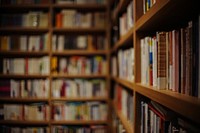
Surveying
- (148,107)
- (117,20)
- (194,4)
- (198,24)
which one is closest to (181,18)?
(194,4)

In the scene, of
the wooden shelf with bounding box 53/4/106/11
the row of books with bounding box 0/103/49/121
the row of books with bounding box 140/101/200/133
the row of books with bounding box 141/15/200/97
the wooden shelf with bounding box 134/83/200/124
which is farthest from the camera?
the wooden shelf with bounding box 53/4/106/11

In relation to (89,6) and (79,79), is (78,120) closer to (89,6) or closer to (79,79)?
(79,79)

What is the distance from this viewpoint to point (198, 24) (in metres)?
0.69

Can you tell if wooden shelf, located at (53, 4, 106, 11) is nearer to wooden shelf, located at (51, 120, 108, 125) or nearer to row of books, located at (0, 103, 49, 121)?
row of books, located at (0, 103, 49, 121)

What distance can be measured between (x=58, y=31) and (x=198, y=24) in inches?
98.7

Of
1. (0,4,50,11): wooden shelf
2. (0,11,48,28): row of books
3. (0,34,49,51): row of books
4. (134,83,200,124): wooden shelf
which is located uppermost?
(0,4,50,11): wooden shelf

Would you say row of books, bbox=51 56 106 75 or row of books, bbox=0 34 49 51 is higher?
row of books, bbox=0 34 49 51

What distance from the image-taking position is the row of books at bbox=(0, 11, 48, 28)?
9.47 feet

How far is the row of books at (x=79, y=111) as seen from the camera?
296 cm

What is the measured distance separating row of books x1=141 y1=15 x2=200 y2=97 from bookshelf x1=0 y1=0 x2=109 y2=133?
1879mm

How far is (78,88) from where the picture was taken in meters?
3.04

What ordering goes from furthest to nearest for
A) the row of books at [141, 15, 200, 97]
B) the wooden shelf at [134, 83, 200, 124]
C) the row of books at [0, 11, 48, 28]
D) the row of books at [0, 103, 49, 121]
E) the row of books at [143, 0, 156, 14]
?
the row of books at [0, 11, 48, 28]
the row of books at [0, 103, 49, 121]
the row of books at [143, 0, 156, 14]
the row of books at [141, 15, 200, 97]
the wooden shelf at [134, 83, 200, 124]

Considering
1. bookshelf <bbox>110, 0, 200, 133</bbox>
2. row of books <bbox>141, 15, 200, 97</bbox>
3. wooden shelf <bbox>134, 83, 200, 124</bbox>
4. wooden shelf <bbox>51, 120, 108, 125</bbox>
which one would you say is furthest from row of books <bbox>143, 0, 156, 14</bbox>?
wooden shelf <bbox>51, 120, 108, 125</bbox>

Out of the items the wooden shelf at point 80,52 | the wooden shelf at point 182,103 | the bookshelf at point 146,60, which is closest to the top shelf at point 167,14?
the bookshelf at point 146,60
